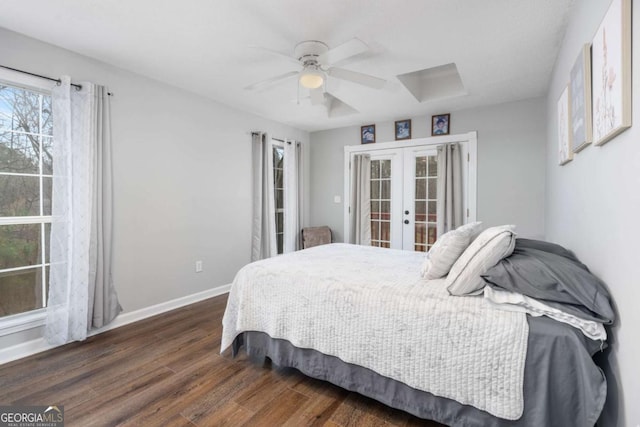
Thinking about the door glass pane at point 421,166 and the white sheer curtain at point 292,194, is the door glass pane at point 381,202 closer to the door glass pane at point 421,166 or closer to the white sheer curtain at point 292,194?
the door glass pane at point 421,166

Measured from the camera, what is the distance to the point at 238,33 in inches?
87.6

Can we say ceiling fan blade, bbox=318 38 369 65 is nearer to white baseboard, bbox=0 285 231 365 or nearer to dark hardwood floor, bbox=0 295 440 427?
dark hardwood floor, bbox=0 295 440 427

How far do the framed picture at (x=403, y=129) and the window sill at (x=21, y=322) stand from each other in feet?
14.4

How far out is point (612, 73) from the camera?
1.14 m

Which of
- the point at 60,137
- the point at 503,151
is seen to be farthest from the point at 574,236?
the point at 60,137

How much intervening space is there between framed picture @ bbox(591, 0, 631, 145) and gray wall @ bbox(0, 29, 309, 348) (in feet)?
11.2

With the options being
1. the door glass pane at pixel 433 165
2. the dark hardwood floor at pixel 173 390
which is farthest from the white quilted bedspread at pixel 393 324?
the door glass pane at pixel 433 165

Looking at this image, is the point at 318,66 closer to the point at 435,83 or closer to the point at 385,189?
the point at 435,83

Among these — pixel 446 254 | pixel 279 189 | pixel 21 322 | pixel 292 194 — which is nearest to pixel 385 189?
pixel 292 194

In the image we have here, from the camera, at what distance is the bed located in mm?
1290

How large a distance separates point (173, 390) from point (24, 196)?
191cm

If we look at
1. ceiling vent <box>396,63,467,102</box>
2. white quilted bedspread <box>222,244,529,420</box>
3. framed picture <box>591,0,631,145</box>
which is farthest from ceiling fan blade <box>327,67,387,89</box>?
white quilted bedspread <box>222,244,529,420</box>

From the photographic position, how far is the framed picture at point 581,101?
1476 mm

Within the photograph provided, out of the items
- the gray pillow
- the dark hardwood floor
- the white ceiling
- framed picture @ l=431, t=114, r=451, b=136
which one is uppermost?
the white ceiling
